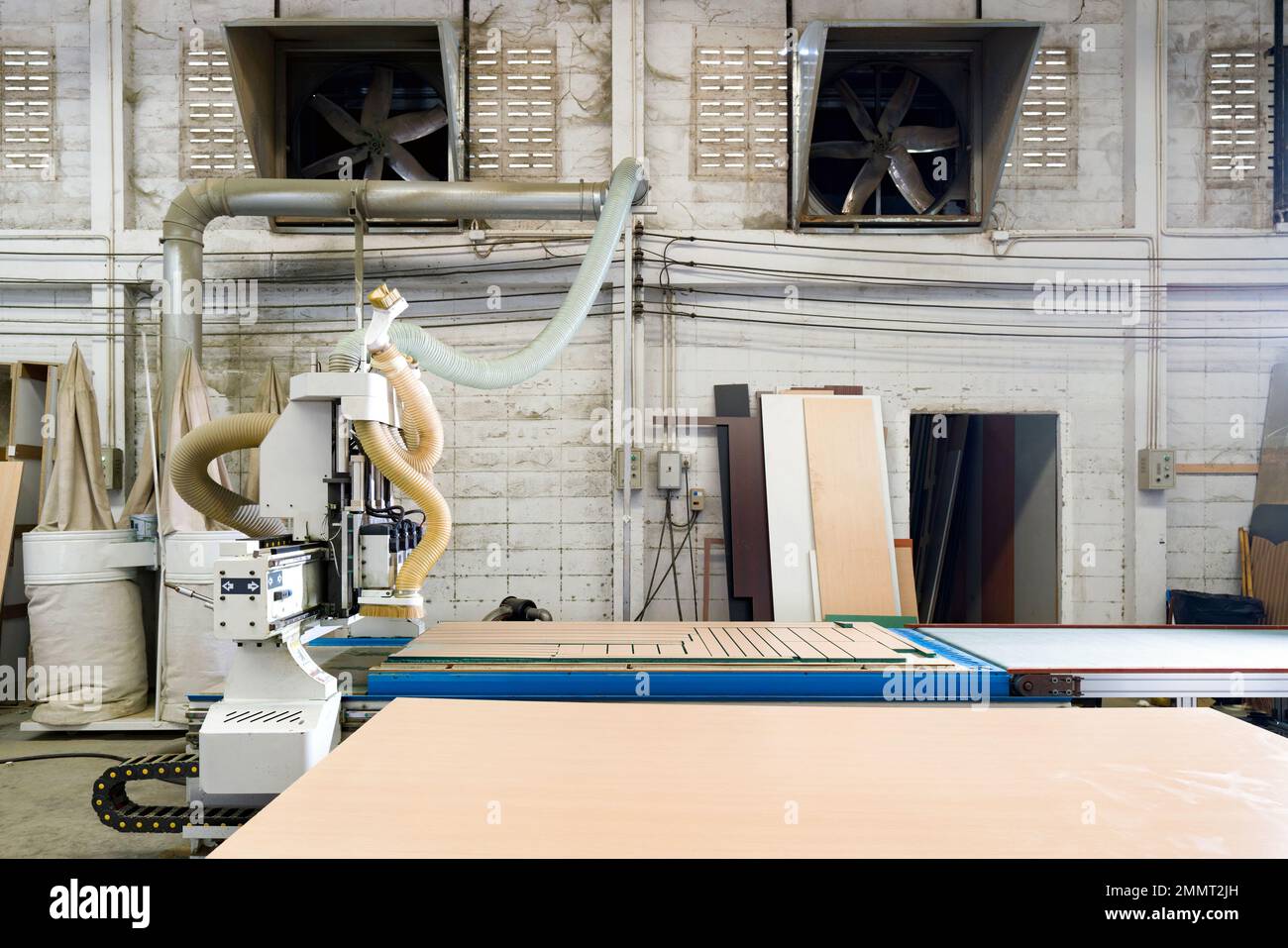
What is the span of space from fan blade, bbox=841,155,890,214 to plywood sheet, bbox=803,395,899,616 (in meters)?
1.23

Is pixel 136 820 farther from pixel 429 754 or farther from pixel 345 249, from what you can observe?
pixel 345 249

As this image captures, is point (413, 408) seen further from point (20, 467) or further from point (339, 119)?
point (20, 467)

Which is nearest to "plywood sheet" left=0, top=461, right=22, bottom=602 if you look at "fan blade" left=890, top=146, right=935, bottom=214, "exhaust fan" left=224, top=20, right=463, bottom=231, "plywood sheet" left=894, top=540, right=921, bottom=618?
"exhaust fan" left=224, top=20, right=463, bottom=231

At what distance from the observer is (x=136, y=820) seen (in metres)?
2.21

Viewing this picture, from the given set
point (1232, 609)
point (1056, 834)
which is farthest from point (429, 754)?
point (1232, 609)

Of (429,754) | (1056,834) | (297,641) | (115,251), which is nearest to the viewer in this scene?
(1056,834)

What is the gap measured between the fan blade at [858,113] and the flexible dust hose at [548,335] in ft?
4.84

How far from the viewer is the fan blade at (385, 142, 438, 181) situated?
4.52 metres

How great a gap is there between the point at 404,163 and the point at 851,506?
132 inches

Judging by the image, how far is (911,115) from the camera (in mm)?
4855

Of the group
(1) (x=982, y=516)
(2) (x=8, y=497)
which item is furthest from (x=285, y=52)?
(1) (x=982, y=516)

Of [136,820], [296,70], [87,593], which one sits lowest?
[136,820]

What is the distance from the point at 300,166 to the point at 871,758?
4.84m

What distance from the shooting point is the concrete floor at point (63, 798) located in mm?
2797
